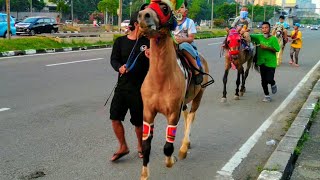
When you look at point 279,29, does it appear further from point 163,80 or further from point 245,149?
point 163,80

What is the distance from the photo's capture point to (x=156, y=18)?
146 inches

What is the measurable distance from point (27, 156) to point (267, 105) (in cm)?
566

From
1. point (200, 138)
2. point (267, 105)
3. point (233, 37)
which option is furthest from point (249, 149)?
point (233, 37)

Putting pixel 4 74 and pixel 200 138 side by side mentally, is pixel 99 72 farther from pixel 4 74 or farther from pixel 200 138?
pixel 200 138

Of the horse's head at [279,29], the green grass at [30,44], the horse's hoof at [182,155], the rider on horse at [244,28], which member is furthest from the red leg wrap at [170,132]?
the green grass at [30,44]

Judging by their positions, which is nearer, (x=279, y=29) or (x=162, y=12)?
(x=162, y=12)

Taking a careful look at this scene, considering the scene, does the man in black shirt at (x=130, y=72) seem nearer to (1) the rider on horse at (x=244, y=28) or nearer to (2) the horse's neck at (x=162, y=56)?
(2) the horse's neck at (x=162, y=56)

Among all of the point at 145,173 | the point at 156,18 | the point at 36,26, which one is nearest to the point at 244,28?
the point at 145,173

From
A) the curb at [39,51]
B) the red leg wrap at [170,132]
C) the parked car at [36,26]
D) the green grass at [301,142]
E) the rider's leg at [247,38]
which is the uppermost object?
the parked car at [36,26]

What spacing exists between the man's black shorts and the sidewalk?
6.38ft

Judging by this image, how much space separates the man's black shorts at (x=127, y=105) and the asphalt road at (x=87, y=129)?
0.59 meters

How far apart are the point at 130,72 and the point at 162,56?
2.69 feet

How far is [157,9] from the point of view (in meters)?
3.80

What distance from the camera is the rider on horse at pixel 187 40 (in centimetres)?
528
